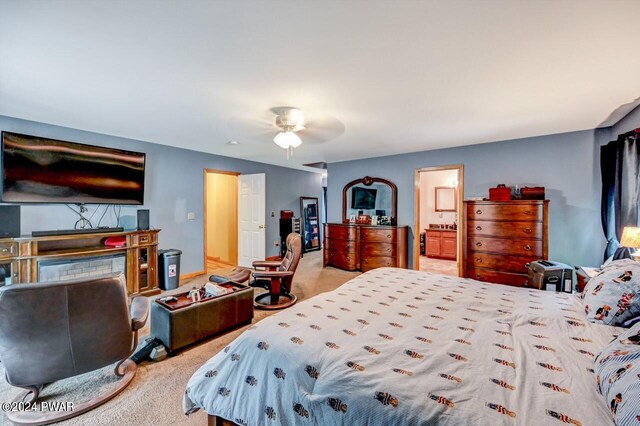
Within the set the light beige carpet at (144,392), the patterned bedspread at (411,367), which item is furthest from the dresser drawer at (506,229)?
the light beige carpet at (144,392)

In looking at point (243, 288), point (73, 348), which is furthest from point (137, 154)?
point (73, 348)

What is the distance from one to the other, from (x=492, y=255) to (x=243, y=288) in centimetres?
349

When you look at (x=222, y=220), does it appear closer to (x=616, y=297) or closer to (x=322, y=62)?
(x=322, y=62)

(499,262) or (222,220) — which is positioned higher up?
(222,220)

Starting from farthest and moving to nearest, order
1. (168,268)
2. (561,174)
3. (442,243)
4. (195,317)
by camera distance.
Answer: (442,243) → (168,268) → (561,174) → (195,317)

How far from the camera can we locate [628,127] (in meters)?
3.11

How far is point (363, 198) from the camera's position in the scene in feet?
19.9

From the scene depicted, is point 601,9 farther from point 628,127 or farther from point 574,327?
point 628,127

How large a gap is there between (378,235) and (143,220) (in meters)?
4.07

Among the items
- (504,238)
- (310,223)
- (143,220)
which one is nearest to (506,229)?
(504,238)

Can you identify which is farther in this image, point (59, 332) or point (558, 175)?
point (558, 175)

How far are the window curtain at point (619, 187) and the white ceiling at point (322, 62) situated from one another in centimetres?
41

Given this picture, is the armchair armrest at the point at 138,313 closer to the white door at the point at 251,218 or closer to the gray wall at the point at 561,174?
the white door at the point at 251,218

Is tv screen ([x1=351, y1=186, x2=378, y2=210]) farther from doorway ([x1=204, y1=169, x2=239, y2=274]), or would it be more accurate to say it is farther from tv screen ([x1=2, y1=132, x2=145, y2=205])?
tv screen ([x1=2, y1=132, x2=145, y2=205])
